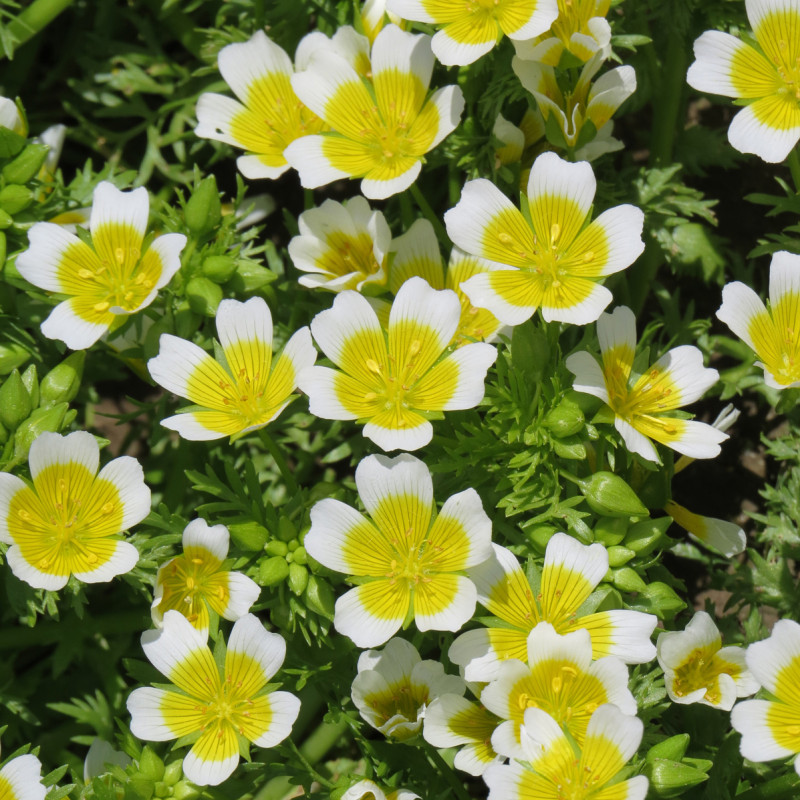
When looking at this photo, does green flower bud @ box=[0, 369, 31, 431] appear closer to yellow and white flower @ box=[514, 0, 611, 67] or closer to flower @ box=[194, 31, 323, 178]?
flower @ box=[194, 31, 323, 178]

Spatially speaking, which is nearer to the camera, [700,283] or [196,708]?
[196,708]

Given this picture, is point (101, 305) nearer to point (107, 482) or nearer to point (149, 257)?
point (149, 257)

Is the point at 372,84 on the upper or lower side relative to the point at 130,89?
upper

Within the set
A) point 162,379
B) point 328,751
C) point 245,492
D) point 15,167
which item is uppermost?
point 15,167

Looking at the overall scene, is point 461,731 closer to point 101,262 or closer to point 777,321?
point 777,321

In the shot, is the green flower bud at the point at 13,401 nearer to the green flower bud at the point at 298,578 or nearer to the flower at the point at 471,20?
the green flower bud at the point at 298,578

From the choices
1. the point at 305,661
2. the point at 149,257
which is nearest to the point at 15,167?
the point at 149,257

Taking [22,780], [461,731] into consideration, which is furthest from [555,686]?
[22,780]
